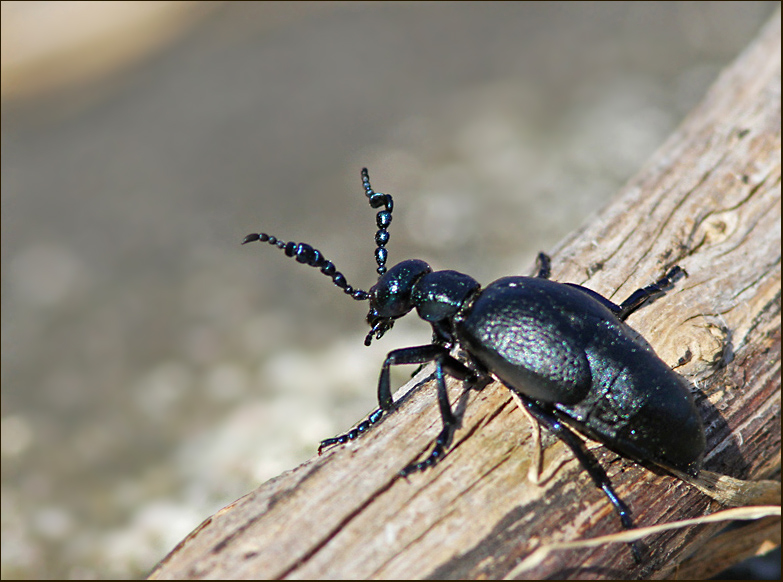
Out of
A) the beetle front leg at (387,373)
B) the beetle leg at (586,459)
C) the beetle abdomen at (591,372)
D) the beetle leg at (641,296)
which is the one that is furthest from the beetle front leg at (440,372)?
the beetle leg at (641,296)

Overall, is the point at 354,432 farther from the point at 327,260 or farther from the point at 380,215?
the point at 380,215

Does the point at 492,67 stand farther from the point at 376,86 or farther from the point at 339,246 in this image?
the point at 339,246

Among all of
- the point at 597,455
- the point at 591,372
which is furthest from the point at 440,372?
the point at 597,455

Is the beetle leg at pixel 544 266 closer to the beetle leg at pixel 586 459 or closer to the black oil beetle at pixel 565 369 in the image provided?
the black oil beetle at pixel 565 369

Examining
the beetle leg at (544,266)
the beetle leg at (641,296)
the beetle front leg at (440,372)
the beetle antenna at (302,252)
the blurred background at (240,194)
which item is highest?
the blurred background at (240,194)

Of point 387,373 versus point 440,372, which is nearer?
point 440,372

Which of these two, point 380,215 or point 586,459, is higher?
point 380,215
